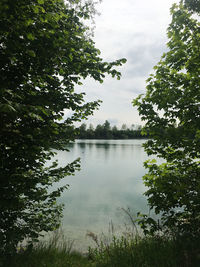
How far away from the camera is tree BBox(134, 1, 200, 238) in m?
3.89

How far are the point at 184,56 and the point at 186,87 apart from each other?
945 mm

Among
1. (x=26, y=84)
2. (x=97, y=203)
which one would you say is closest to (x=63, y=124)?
(x=26, y=84)

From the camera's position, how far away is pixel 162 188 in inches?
151

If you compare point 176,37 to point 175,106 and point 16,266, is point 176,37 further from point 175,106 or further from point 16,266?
point 16,266

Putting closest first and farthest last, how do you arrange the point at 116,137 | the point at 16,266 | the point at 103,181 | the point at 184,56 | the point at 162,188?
the point at 16,266, the point at 162,188, the point at 184,56, the point at 103,181, the point at 116,137

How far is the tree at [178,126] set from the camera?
389cm

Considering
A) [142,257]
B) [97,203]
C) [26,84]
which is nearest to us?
[26,84]

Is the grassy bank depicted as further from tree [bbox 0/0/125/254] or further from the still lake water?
the still lake water

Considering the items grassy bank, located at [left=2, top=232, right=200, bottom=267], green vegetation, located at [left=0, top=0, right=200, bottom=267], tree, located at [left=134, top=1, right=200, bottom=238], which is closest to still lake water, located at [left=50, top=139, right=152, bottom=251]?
grassy bank, located at [left=2, top=232, right=200, bottom=267]

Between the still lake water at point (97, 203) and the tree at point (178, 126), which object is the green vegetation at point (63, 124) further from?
the still lake water at point (97, 203)

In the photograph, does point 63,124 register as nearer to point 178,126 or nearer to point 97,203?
point 178,126

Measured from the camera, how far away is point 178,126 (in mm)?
4316

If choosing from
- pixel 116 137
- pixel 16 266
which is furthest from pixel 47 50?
pixel 116 137

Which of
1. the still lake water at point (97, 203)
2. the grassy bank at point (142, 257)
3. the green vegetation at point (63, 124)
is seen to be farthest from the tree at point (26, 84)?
the still lake water at point (97, 203)
